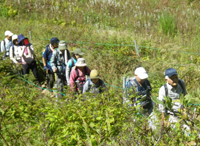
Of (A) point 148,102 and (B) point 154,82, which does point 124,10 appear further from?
(A) point 148,102

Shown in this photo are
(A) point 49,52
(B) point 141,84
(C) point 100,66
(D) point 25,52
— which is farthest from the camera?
(C) point 100,66

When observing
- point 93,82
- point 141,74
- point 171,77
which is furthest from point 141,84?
point 93,82

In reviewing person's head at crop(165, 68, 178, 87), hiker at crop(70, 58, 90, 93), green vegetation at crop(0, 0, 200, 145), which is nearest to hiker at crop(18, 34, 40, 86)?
green vegetation at crop(0, 0, 200, 145)

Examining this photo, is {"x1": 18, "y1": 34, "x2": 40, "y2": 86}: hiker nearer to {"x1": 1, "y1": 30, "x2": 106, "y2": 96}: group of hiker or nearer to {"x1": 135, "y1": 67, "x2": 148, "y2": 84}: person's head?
{"x1": 1, "y1": 30, "x2": 106, "y2": 96}: group of hiker

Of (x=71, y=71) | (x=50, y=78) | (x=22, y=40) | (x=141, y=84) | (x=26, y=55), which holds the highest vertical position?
(x=22, y=40)

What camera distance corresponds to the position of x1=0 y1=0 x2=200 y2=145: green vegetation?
Result: 2291 millimetres

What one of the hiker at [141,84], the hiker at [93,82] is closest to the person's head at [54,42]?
the hiker at [93,82]

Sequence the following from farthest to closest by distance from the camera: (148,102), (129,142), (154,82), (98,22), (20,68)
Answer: (98,22) < (20,68) < (154,82) < (148,102) < (129,142)

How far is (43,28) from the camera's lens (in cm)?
1106

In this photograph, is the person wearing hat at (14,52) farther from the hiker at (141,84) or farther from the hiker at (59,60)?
the hiker at (141,84)

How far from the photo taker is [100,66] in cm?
713

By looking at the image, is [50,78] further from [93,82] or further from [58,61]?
[93,82]

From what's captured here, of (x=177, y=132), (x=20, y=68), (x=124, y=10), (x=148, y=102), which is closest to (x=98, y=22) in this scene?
(x=124, y=10)

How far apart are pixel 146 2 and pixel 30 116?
13.6m
